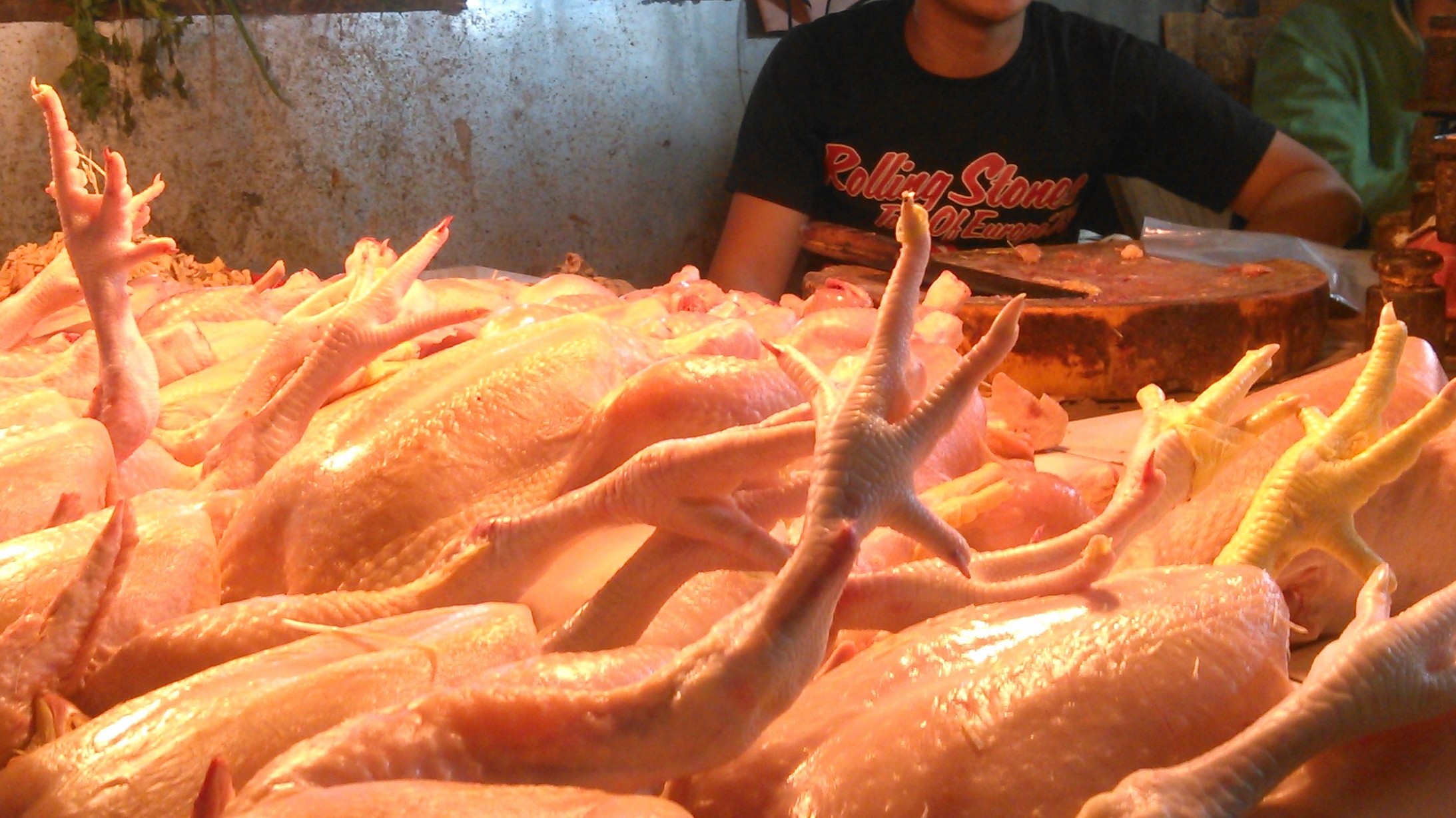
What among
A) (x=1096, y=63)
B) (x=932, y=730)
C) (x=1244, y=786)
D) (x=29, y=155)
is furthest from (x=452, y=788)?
(x=1096, y=63)

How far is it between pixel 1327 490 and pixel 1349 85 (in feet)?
13.7

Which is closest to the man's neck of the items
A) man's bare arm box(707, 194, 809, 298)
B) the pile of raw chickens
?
man's bare arm box(707, 194, 809, 298)

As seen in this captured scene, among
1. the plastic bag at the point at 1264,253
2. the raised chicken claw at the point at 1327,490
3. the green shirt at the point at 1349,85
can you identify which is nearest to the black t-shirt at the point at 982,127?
the plastic bag at the point at 1264,253

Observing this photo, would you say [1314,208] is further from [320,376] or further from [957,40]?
[320,376]

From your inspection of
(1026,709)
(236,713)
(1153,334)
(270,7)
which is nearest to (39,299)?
(236,713)

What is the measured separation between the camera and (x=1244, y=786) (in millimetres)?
608

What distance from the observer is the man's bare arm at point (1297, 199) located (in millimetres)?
3346

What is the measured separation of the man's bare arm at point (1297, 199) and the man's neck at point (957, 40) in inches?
33.4

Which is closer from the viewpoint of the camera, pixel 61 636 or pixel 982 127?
pixel 61 636

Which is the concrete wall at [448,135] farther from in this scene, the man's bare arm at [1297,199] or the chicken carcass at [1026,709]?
the chicken carcass at [1026,709]

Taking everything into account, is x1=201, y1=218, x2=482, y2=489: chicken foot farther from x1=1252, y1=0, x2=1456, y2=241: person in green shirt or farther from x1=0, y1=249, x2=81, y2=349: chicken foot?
x1=1252, y1=0, x2=1456, y2=241: person in green shirt

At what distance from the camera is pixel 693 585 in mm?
917

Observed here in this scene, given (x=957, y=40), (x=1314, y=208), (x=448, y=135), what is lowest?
(x=1314, y=208)

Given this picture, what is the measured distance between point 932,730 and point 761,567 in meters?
0.20
